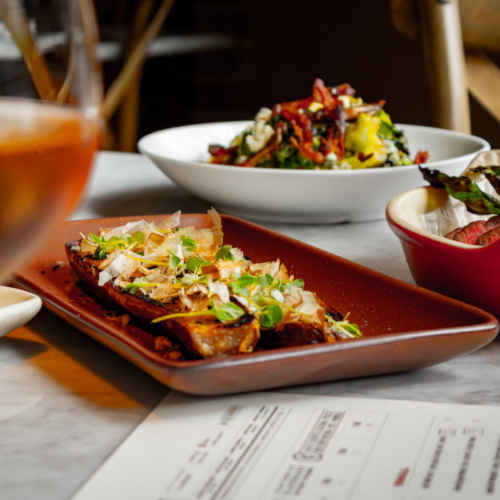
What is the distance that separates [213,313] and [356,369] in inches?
5.9

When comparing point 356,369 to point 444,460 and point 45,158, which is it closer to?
point 444,460

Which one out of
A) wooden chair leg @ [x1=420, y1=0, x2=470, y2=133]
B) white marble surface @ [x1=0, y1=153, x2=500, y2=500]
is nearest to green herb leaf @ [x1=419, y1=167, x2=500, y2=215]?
white marble surface @ [x1=0, y1=153, x2=500, y2=500]

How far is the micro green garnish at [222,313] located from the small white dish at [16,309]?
142 millimetres

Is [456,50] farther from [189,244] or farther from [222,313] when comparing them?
[222,313]

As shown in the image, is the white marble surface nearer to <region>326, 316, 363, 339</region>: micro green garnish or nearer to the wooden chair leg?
<region>326, 316, 363, 339</region>: micro green garnish

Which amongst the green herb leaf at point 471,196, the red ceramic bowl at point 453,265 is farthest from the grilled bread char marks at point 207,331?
the green herb leaf at point 471,196

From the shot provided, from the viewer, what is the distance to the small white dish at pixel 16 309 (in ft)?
2.56

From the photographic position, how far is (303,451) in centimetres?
62

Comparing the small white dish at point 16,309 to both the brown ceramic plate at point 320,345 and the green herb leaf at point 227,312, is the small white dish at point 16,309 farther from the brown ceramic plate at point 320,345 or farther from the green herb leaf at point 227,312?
the green herb leaf at point 227,312

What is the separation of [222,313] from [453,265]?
12.6 inches

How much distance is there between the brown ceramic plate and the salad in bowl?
41 centimetres

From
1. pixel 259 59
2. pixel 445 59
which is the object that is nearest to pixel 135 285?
pixel 445 59

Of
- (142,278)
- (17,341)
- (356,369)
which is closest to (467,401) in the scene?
(356,369)

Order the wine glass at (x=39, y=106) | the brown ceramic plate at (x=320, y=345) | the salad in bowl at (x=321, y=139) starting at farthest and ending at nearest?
the salad in bowl at (x=321, y=139) → the brown ceramic plate at (x=320, y=345) → the wine glass at (x=39, y=106)
